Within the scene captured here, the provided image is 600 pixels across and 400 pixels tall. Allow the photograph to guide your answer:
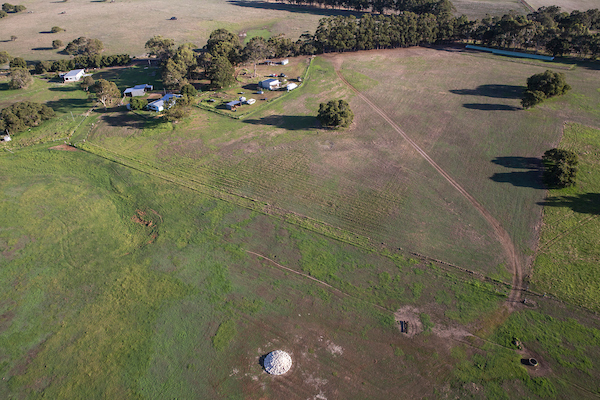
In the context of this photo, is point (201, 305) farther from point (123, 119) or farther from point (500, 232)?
point (123, 119)

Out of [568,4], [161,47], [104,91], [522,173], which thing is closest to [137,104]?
[104,91]

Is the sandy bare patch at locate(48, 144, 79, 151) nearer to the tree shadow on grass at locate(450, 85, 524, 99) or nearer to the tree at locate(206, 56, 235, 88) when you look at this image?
the tree at locate(206, 56, 235, 88)

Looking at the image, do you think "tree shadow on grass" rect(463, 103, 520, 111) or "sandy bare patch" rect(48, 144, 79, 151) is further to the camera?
"tree shadow on grass" rect(463, 103, 520, 111)

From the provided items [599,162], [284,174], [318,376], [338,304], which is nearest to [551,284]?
[338,304]

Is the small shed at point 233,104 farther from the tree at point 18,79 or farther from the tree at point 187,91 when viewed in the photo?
→ the tree at point 18,79

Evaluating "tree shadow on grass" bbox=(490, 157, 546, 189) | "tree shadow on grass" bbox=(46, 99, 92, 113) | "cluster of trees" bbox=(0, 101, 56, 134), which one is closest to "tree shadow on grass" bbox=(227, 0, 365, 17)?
"tree shadow on grass" bbox=(46, 99, 92, 113)
